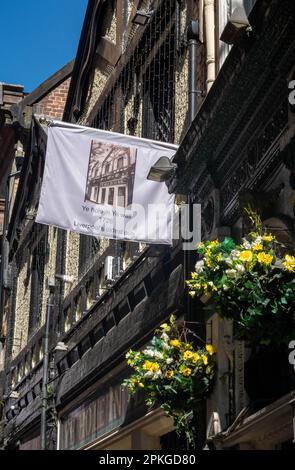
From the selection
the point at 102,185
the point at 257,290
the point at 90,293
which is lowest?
the point at 257,290

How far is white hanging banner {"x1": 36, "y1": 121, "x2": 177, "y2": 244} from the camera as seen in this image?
14180 mm

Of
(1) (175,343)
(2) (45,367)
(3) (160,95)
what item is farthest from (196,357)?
(2) (45,367)

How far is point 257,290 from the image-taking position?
8930mm

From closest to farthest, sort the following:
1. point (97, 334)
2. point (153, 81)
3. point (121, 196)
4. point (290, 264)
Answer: point (290, 264), point (121, 196), point (153, 81), point (97, 334)

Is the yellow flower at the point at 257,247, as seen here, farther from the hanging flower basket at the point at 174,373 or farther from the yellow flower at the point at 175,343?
the yellow flower at the point at 175,343

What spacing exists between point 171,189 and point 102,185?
4.09 ft

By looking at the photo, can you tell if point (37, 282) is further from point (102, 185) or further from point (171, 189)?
point (171, 189)

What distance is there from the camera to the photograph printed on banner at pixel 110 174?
14375mm

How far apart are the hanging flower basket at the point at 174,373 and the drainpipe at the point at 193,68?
3319mm

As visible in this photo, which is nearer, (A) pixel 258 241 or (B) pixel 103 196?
(A) pixel 258 241

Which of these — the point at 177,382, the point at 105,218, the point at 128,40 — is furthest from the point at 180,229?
the point at 128,40

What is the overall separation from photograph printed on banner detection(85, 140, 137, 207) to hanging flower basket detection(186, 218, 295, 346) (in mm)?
5239

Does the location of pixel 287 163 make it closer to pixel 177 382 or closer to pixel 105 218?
pixel 177 382
